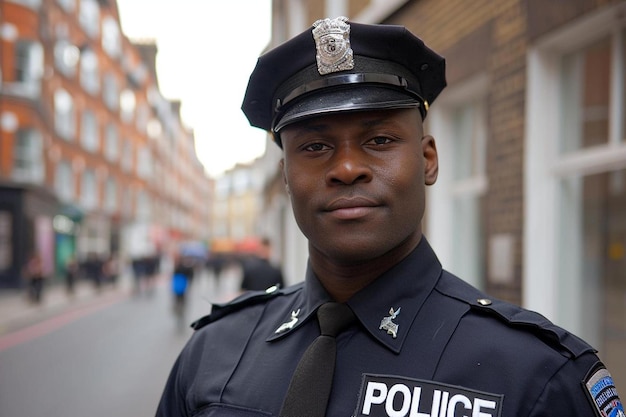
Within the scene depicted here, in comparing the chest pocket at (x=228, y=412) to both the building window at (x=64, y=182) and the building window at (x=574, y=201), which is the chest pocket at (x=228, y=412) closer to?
the building window at (x=574, y=201)

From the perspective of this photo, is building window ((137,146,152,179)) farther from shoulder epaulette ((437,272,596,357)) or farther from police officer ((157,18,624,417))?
shoulder epaulette ((437,272,596,357))

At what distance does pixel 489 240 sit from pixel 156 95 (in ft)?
171

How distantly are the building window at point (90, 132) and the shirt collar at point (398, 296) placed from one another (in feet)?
108

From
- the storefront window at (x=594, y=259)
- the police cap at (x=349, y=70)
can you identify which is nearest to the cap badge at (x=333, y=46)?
the police cap at (x=349, y=70)

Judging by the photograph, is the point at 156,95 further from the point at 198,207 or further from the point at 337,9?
the point at 337,9

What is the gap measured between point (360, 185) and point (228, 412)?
603 mm

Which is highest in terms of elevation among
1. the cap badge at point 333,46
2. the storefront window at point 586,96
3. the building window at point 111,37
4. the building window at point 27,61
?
the building window at point 111,37

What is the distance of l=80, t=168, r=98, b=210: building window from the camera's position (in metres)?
32.8

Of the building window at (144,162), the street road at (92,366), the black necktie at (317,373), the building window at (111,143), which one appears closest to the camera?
the black necktie at (317,373)

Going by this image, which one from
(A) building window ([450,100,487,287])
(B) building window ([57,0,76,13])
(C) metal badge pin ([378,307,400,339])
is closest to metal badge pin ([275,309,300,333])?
(C) metal badge pin ([378,307,400,339])

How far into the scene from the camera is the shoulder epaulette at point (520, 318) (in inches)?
49.1

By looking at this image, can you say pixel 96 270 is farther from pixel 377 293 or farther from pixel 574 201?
pixel 377 293

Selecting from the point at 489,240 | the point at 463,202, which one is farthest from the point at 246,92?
the point at 463,202

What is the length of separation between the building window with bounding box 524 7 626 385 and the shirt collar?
2526 millimetres
